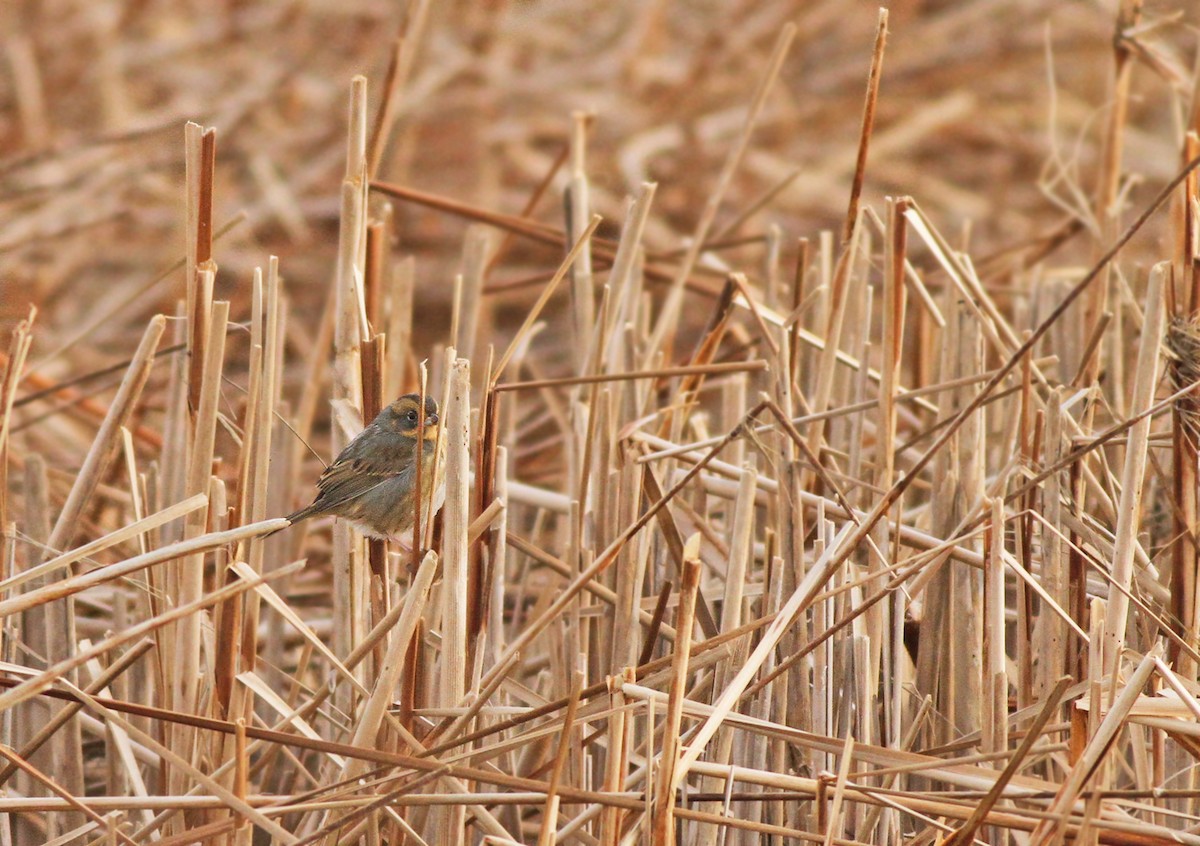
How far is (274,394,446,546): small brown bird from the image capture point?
303cm

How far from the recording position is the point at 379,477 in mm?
3127

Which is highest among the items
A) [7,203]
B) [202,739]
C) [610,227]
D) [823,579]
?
[610,227]

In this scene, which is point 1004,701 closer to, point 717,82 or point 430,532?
point 430,532

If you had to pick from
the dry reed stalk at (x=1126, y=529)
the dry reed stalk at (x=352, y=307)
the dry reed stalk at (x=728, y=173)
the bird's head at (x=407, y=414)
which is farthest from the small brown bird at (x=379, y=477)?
the dry reed stalk at (x=1126, y=529)

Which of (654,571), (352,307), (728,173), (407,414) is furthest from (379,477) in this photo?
(728,173)

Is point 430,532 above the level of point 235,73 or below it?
below

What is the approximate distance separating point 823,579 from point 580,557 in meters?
0.70

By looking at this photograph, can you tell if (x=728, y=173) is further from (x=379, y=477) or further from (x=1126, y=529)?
(x=1126, y=529)

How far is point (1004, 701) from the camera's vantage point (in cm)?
265

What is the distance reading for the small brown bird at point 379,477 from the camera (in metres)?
3.03

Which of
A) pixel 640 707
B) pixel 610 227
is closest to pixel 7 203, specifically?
pixel 610 227

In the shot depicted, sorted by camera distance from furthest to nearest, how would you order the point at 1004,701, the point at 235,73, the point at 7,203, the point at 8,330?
the point at 235,73
the point at 7,203
the point at 8,330
the point at 1004,701

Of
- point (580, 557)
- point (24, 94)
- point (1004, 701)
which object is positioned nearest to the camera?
point (1004, 701)

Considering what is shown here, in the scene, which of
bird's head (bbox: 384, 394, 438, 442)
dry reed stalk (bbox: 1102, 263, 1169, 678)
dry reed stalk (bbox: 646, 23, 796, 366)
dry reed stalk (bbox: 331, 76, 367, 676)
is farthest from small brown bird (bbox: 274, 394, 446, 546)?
dry reed stalk (bbox: 1102, 263, 1169, 678)
